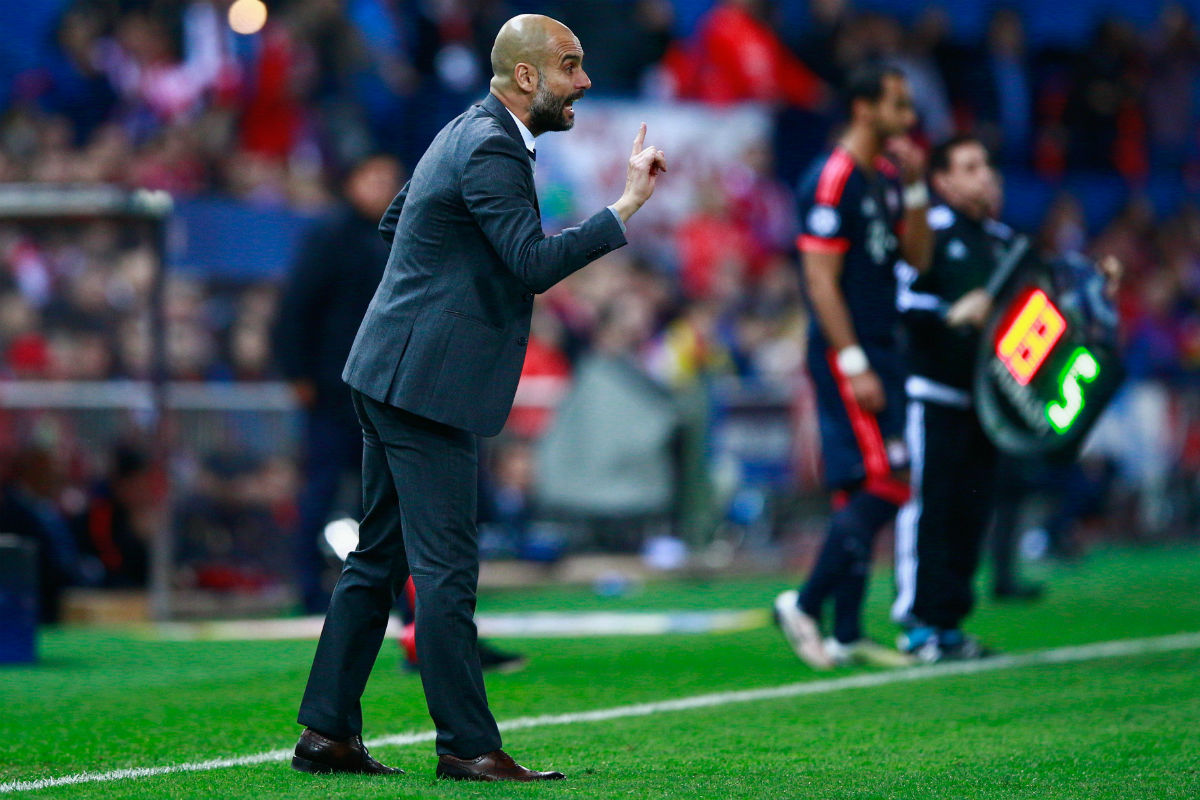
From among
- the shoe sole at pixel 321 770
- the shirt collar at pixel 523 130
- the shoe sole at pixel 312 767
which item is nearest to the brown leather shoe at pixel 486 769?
the shoe sole at pixel 321 770

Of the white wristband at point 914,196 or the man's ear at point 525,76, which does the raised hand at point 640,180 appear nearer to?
the man's ear at point 525,76

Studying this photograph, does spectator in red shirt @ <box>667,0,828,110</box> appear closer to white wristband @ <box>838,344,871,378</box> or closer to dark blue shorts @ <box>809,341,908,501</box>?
dark blue shorts @ <box>809,341,908,501</box>

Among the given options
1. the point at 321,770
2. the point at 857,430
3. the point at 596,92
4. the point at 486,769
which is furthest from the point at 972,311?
the point at 596,92

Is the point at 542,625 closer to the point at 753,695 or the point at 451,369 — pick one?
the point at 753,695

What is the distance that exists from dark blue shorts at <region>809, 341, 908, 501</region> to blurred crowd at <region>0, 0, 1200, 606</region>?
13.3 feet

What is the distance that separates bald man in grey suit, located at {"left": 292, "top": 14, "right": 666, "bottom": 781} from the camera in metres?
4.50

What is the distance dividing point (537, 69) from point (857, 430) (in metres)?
2.84

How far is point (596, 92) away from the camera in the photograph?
1636cm

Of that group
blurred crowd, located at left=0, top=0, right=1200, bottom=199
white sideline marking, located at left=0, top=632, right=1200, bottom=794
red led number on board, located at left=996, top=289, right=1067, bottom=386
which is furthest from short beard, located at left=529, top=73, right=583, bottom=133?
blurred crowd, located at left=0, top=0, right=1200, bottom=199

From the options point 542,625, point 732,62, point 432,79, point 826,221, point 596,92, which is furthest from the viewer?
point 732,62

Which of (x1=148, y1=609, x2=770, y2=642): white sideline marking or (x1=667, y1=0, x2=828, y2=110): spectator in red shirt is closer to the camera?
(x1=148, y1=609, x2=770, y2=642): white sideline marking

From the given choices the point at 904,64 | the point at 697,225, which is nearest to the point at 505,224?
the point at 697,225

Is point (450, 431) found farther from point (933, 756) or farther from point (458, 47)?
point (458, 47)

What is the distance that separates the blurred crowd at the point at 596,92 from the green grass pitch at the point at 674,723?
2.98m
